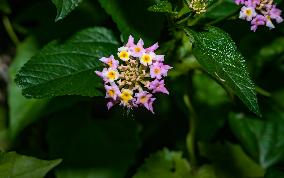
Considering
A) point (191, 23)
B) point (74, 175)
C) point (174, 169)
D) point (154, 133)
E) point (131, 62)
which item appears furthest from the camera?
point (154, 133)

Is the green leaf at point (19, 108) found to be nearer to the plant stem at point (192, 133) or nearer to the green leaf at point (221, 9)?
the plant stem at point (192, 133)

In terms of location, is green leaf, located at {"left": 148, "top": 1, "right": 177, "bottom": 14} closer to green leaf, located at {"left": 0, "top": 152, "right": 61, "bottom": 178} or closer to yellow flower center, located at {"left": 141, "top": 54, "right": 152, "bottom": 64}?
yellow flower center, located at {"left": 141, "top": 54, "right": 152, "bottom": 64}

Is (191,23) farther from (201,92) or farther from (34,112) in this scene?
(34,112)

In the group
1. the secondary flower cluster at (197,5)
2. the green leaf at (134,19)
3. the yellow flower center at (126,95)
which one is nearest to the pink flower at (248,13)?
the secondary flower cluster at (197,5)

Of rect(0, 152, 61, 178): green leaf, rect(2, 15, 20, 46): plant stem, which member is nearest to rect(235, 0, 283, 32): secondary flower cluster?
rect(0, 152, 61, 178): green leaf

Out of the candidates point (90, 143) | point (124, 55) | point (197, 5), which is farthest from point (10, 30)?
point (197, 5)

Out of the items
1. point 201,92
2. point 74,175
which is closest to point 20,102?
point 74,175
